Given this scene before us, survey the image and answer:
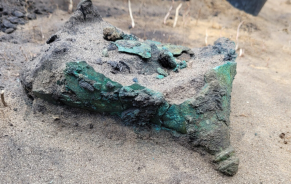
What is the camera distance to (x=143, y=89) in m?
1.71

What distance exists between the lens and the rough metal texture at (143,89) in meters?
1.72

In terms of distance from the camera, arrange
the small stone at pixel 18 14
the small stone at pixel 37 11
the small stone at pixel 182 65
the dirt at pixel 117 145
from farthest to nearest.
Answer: the small stone at pixel 37 11
the small stone at pixel 18 14
the small stone at pixel 182 65
the dirt at pixel 117 145

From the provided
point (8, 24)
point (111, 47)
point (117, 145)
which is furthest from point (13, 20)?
point (117, 145)

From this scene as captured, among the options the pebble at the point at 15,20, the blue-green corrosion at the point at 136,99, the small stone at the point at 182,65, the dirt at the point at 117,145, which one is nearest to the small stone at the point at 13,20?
the pebble at the point at 15,20

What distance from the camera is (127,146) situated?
5.98ft

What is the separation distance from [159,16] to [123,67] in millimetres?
3050

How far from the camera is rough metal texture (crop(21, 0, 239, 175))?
1.72 metres

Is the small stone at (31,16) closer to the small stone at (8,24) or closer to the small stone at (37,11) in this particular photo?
the small stone at (37,11)

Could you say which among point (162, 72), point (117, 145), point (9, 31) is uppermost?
point (162, 72)

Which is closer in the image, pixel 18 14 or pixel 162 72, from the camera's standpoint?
pixel 162 72

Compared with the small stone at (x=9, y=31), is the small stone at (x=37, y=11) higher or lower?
higher

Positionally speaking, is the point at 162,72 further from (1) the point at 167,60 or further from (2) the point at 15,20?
(2) the point at 15,20

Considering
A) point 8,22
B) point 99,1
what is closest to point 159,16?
point 99,1

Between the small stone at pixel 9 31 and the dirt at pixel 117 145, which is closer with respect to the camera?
the dirt at pixel 117 145
